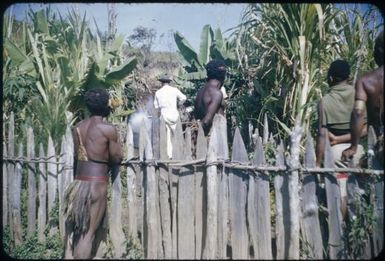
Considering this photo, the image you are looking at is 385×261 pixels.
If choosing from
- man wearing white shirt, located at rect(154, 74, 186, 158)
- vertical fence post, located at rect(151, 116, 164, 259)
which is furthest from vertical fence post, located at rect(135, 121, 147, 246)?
man wearing white shirt, located at rect(154, 74, 186, 158)

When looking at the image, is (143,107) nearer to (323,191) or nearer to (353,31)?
(353,31)

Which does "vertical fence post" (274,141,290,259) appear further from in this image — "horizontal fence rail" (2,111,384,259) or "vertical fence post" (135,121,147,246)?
"vertical fence post" (135,121,147,246)

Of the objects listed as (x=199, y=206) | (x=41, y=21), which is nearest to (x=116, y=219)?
(x=199, y=206)

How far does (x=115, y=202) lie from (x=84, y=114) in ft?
12.2

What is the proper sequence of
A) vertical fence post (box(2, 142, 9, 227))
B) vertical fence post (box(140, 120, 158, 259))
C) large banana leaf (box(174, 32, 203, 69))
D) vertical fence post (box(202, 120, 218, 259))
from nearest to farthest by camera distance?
1. vertical fence post (box(202, 120, 218, 259))
2. vertical fence post (box(140, 120, 158, 259))
3. vertical fence post (box(2, 142, 9, 227))
4. large banana leaf (box(174, 32, 203, 69))

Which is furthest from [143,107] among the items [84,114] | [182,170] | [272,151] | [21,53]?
[182,170]

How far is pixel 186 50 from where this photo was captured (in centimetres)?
972

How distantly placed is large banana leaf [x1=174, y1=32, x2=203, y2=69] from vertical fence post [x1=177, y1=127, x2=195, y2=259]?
18.6 feet

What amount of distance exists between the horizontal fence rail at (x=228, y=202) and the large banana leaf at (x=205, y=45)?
17.1 ft

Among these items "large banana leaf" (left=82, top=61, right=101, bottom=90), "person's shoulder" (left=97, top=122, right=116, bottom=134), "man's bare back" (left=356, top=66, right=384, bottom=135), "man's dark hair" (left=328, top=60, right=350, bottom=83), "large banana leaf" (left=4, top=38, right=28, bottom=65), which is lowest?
"person's shoulder" (left=97, top=122, right=116, bottom=134)

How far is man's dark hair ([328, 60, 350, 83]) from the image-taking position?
14.7 ft

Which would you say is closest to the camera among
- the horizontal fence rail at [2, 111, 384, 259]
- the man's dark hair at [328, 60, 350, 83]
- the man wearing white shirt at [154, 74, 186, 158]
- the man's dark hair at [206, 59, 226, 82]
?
the horizontal fence rail at [2, 111, 384, 259]

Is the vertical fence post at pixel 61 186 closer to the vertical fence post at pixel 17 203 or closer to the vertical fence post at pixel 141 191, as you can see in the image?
the vertical fence post at pixel 17 203

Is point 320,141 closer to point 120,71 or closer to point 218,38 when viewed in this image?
point 120,71
